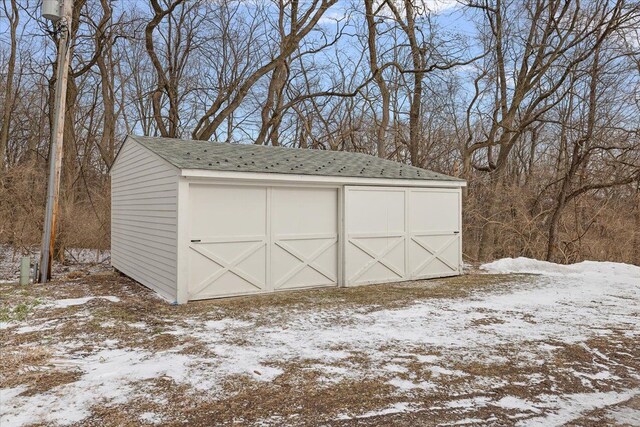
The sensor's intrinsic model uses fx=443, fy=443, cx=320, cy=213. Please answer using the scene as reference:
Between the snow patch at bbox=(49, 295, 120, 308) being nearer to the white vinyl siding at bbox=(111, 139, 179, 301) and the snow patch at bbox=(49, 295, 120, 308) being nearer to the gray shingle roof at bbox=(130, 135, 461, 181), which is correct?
the white vinyl siding at bbox=(111, 139, 179, 301)

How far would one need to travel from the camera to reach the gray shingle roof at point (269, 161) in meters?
7.10

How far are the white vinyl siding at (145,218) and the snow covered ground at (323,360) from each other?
672 millimetres

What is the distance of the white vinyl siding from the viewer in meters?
6.93

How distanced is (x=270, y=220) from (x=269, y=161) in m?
Answer: 1.14

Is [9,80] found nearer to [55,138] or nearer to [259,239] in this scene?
[55,138]

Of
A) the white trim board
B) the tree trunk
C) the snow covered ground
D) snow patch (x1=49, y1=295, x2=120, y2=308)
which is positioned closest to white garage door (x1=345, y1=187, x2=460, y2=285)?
the white trim board

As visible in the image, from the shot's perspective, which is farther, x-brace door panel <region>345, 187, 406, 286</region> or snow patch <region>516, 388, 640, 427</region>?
x-brace door panel <region>345, 187, 406, 286</region>

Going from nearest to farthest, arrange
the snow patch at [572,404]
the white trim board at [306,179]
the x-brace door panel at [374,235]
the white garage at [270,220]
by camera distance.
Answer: the snow patch at [572,404]
the white trim board at [306,179]
the white garage at [270,220]
the x-brace door panel at [374,235]

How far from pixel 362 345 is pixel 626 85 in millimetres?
14188

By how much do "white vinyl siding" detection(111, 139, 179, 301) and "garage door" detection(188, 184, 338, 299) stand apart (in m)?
0.40

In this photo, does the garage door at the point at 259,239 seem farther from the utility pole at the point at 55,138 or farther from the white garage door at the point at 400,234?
the utility pole at the point at 55,138

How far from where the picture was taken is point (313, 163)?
8570 mm

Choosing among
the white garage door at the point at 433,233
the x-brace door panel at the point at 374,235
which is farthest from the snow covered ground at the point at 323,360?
the white garage door at the point at 433,233

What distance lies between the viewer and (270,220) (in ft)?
24.7
